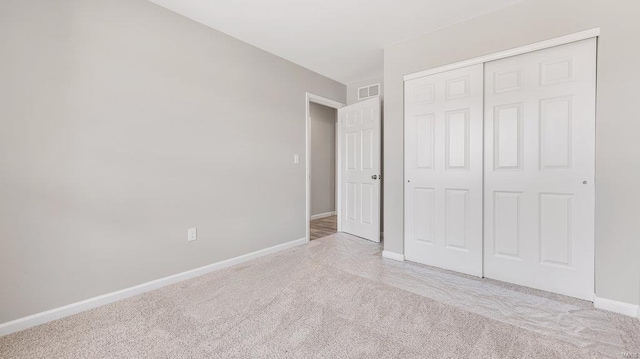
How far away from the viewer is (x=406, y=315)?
1856 millimetres

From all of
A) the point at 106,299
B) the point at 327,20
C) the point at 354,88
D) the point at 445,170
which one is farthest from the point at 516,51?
the point at 106,299

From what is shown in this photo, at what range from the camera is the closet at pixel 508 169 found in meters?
2.05

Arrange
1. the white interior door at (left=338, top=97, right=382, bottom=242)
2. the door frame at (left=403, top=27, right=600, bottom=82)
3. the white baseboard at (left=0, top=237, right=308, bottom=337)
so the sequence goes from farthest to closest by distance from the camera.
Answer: the white interior door at (left=338, top=97, right=382, bottom=242), the door frame at (left=403, top=27, right=600, bottom=82), the white baseboard at (left=0, top=237, right=308, bottom=337)

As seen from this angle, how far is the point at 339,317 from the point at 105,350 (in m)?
1.41

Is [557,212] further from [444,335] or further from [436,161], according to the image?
[444,335]

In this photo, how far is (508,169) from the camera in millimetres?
2369

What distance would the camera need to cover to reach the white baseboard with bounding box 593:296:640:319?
1811 millimetres

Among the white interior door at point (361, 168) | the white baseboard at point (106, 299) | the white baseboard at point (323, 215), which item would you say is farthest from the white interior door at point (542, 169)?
the white baseboard at point (323, 215)

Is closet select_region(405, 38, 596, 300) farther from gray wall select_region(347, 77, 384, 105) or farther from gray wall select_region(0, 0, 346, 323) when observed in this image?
gray wall select_region(0, 0, 346, 323)

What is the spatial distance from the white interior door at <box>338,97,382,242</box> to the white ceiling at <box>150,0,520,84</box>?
0.94m

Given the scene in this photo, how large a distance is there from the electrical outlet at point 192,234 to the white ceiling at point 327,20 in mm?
2044

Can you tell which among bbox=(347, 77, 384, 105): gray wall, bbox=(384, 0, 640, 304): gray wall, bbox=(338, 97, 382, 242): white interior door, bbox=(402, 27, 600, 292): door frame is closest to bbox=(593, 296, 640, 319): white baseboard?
bbox=(384, 0, 640, 304): gray wall

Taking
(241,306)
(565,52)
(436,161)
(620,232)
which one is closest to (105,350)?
(241,306)

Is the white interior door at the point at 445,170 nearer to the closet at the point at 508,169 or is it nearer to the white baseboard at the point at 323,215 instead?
Result: the closet at the point at 508,169
